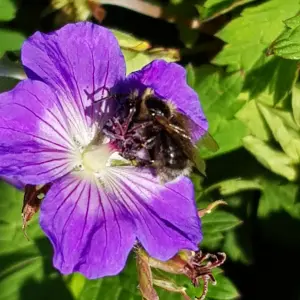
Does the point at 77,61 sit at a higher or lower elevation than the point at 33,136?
higher

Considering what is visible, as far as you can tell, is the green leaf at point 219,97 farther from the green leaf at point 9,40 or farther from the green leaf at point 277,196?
the green leaf at point 9,40

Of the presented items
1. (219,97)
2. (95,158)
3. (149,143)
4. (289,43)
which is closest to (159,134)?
(149,143)

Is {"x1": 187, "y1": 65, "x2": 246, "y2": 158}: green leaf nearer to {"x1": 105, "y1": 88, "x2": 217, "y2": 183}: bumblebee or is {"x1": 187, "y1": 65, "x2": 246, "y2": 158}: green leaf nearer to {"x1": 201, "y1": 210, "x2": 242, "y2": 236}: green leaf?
{"x1": 201, "y1": 210, "x2": 242, "y2": 236}: green leaf

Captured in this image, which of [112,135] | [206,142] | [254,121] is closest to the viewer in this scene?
[206,142]

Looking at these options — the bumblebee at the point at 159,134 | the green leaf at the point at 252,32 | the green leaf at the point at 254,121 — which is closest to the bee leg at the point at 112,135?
the bumblebee at the point at 159,134

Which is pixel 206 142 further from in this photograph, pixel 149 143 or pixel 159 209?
pixel 159 209

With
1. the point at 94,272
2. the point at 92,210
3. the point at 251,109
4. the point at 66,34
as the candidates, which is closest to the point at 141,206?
the point at 92,210

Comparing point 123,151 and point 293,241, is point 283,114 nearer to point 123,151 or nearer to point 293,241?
point 293,241
